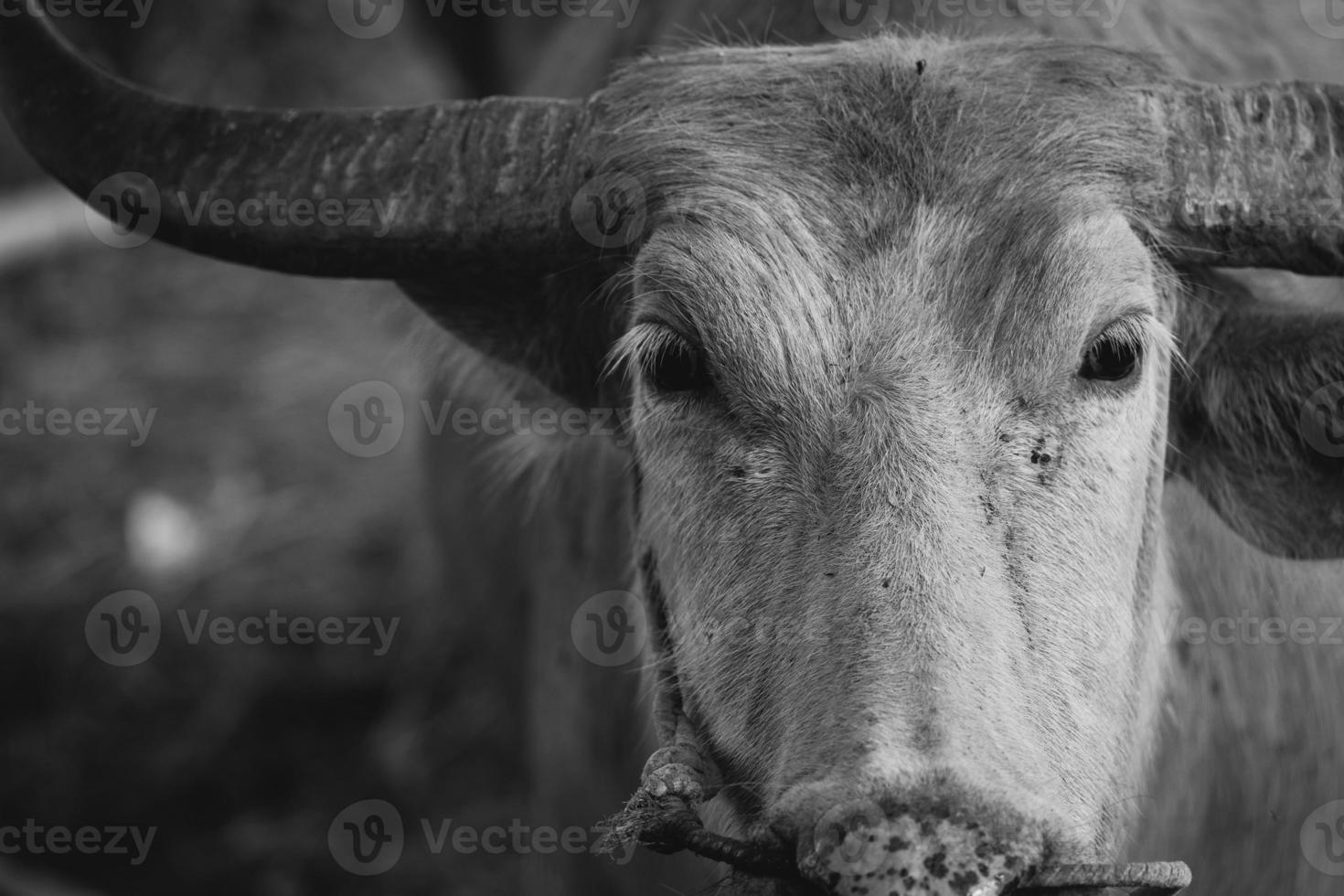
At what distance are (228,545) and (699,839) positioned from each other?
568cm

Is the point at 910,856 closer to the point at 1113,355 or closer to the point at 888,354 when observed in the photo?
the point at 888,354

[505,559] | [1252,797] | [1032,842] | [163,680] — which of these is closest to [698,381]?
[1032,842]

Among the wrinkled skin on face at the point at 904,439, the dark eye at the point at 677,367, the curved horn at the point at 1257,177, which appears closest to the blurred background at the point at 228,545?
the dark eye at the point at 677,367

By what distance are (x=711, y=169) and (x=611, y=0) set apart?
3.03 meters

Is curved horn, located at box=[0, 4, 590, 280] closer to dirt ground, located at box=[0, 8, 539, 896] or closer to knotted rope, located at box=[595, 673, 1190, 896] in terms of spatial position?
dirt ground, located at box=[0, 8, 539, 896]

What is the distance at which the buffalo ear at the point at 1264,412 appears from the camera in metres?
2.65

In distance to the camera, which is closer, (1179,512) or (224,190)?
(224,190)

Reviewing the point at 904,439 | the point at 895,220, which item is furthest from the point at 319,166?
the point at 904,439

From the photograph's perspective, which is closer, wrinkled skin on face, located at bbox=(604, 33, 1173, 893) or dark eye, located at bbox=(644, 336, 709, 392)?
wrinkled skin on face, located at bbox=(604, 33, 1173, 893)

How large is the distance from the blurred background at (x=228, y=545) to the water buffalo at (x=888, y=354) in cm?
62

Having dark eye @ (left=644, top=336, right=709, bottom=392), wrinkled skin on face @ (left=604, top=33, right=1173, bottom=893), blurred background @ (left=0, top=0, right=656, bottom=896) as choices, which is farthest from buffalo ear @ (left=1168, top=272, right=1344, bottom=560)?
blurred background @ (left=0, top=0, right=656, bottom=896)

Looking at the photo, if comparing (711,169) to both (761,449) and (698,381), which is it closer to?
(698,381)

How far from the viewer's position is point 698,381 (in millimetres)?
2465

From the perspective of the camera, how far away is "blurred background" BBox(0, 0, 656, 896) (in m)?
5.38
